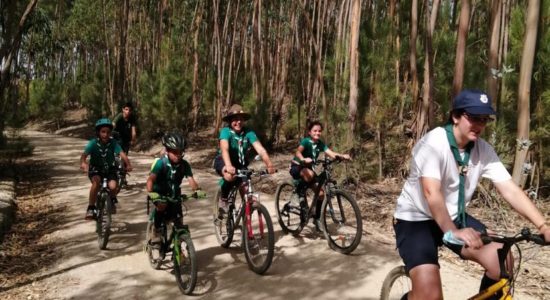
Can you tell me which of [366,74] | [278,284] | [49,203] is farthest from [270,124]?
[278,284]

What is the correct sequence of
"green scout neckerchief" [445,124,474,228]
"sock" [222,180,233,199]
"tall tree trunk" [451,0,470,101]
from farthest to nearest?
1. "tall tree trunk" [451,0,470,101]
2. "sock" [222,180,233,199]
3. "green scout neckerchief" [445,124,474,228]

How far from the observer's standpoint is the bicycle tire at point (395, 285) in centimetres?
358

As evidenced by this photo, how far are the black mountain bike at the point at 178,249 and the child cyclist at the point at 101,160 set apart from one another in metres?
1.38

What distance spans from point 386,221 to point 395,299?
4281 mm

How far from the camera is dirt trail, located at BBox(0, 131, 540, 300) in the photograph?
4938 mm

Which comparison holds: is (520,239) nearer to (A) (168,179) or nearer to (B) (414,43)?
(A) (168,179)

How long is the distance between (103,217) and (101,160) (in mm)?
902

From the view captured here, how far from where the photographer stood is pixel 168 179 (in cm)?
531

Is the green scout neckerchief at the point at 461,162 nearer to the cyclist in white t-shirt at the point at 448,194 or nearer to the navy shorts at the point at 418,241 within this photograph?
the cyclist in white t-shirt at the point at 448,194

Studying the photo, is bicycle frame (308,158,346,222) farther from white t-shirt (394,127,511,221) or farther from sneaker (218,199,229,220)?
white t-shirt (394,127,511,221)

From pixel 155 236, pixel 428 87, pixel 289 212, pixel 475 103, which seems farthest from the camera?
pixel 428 87

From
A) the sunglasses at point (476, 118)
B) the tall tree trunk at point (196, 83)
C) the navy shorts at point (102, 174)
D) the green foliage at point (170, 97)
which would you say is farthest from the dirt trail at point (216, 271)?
the tall tree trunk at point (196, 83)

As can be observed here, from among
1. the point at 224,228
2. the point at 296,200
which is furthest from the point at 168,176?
the point at 296,200

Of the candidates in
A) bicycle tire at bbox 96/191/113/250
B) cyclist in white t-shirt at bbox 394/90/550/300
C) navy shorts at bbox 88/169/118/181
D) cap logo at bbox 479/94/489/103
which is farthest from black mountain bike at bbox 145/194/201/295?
cap logo at bbox 479/94/489/103
